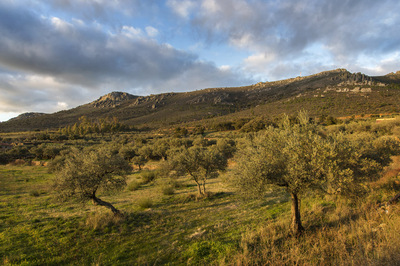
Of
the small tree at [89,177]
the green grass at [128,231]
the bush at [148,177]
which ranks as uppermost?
the small tree at [89,177]

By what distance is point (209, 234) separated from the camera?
10.6 m

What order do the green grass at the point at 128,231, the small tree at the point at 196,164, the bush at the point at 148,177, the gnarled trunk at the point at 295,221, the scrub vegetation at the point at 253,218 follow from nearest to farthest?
the scrub vegetation at the point at 253,218
the green grass at the point at 128,231
the gnarled trunk at the point at 295,221
the small tree at the point at 196,164
the bush at the point at 148,177

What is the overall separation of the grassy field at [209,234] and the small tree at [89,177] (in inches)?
81.8

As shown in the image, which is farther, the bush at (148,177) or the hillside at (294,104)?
the hillside at (294,104)

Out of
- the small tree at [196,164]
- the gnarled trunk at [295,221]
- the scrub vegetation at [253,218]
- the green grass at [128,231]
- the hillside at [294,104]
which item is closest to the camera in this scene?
the scrub vegetation at [253,218]

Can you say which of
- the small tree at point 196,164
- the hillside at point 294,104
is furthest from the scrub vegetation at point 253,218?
the hillside at point 294,104

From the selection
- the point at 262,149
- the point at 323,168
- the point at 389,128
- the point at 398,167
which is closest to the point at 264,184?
the point at 262,149

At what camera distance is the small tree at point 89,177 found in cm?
1224

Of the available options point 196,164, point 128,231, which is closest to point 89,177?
point 128,231

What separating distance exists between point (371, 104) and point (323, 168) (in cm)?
9294

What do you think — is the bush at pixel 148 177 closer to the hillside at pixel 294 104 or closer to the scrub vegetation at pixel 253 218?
the scrub vegetation at pixel 253 218

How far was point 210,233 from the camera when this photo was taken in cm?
1078

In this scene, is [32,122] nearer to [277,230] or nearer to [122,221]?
[122,221]

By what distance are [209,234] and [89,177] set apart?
30.7 feet
